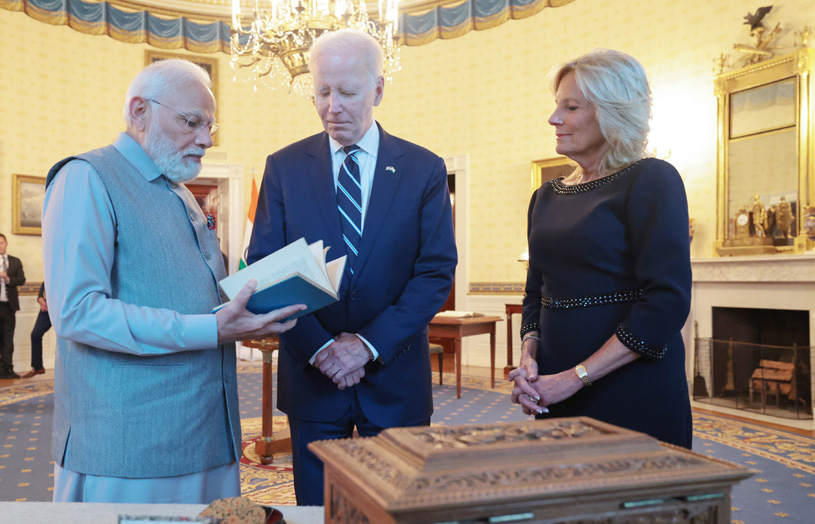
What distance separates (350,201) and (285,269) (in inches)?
21.2

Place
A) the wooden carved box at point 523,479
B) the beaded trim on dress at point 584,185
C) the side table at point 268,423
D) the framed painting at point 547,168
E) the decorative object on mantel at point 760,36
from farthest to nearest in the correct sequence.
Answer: the framed painting at point 547,168, the decorative object on mantel at point 760,36, the side table at point 268,423, the beaded trim on dress at point 584,185, the wooden carved box at point 523,479

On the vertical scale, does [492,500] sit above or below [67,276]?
below

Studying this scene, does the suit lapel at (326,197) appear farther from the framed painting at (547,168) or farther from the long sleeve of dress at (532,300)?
the framed painting at (547,168)

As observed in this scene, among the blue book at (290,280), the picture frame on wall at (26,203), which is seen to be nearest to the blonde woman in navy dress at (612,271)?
the blue book at (290,280)

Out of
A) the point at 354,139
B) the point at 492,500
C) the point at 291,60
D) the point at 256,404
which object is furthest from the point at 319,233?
the point at 256,404

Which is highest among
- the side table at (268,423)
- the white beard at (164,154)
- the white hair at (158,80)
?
the white hair at (158,80)

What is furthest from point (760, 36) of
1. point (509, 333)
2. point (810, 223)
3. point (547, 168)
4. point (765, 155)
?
point (509, 333)

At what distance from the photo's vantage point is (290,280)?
1358 mm

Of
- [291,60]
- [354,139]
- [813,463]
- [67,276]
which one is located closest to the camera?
[67,276]

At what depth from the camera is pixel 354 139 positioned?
1906 mm

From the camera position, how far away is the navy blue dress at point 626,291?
1449 mm

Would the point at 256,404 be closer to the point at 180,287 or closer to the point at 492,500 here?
the point at 180,287

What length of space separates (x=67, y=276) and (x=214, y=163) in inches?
339

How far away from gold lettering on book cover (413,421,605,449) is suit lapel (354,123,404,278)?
1038mm
